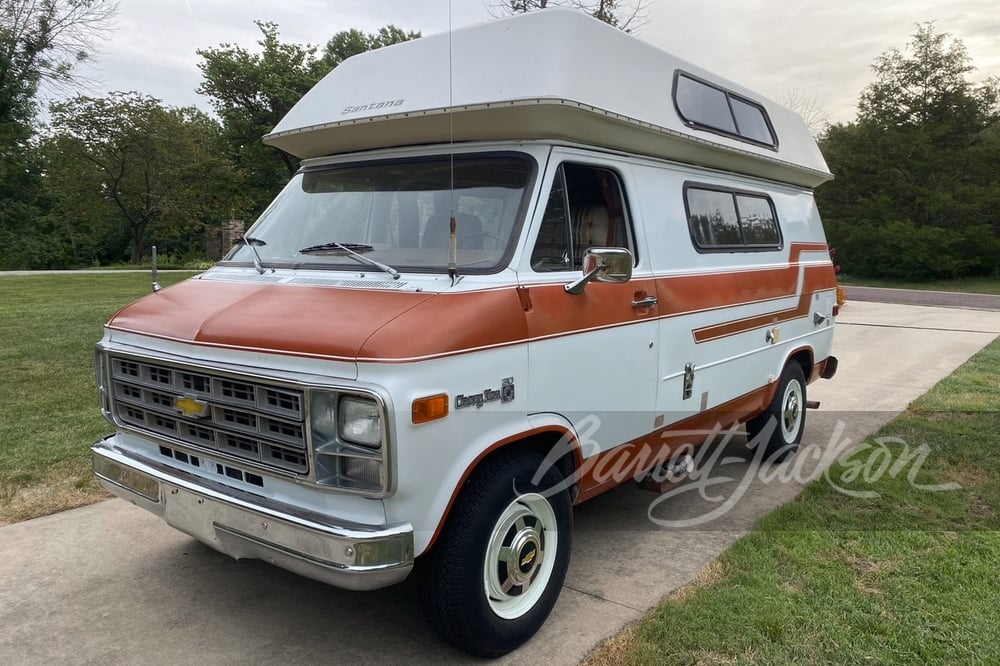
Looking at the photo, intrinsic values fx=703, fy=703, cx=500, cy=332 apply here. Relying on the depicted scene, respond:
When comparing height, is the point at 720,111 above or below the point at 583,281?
above

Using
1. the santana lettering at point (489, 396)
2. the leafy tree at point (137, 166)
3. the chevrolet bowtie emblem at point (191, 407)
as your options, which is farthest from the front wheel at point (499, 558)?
the leafy tree at point (137, 166)

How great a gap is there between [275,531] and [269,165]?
2555 centimetres

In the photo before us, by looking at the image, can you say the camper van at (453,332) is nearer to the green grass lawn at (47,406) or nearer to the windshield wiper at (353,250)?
the windshield wiper at (353,250)

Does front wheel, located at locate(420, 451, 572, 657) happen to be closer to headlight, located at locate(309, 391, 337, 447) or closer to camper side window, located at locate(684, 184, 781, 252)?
headlight, located at locate(309, 391, 337, 447)

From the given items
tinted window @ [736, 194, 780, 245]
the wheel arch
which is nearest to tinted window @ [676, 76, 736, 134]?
tinted window @ [736, 194, 780, 245]

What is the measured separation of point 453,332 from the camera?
9.12 ft

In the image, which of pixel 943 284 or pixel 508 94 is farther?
pixel 943 284

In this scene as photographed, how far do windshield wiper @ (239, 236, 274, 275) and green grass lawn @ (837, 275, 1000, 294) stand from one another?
29.6 metres

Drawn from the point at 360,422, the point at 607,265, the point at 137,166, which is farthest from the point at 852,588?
the point at 137,166

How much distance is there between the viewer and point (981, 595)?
143 inches

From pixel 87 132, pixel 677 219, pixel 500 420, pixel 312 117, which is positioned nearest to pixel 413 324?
pixel 500 420

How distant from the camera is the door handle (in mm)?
3846

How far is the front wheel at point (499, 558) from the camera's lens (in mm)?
2900

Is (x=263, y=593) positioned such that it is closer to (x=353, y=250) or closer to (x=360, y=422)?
(x=360, y=422)
